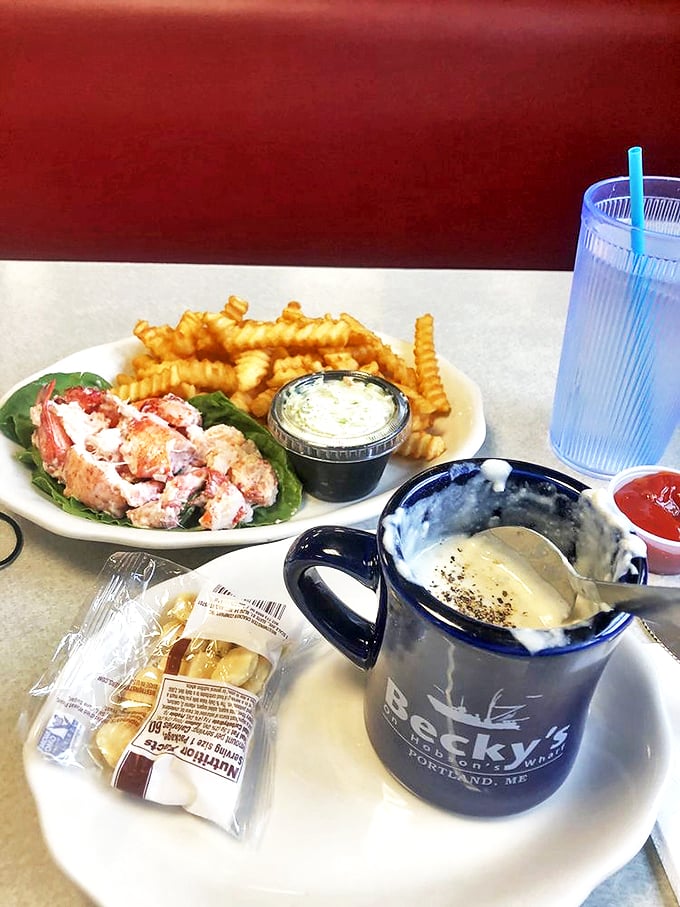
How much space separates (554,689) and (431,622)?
11 cm

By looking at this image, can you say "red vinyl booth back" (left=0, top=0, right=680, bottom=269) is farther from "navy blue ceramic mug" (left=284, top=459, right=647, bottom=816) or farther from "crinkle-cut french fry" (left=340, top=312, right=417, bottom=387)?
"navy blue ceramic mug" (left=284, top=459, right=647, bottom=816)

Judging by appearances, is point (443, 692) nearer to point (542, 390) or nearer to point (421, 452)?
point (421, 452)

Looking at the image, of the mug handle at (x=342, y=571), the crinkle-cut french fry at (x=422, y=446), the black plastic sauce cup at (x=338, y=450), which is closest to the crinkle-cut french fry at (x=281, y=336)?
the black plastic sauce cup at (x=338, y=450)

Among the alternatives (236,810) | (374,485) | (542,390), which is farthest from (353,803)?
(542,390)

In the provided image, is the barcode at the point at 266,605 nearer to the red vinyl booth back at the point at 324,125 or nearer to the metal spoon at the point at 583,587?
the metal spoon at the point at 583,587

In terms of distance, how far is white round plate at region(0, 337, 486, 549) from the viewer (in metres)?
0.98

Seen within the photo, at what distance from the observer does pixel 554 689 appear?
60 cm

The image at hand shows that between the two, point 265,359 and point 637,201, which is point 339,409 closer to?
point 265,359

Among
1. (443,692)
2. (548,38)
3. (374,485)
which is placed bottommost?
(374,485)

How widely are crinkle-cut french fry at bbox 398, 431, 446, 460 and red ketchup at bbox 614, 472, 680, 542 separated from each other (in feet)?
Result: 0.84

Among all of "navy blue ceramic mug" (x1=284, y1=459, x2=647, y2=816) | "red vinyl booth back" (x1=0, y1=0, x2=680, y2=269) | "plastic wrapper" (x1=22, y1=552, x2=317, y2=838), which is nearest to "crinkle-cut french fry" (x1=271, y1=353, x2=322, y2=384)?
"plastic wrapper" (x1=22, y1=552, x2=317, y2=838)

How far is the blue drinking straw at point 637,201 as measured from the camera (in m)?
1.04

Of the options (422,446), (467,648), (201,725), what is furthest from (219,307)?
(467,648)

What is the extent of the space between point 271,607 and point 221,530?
0.23 m
